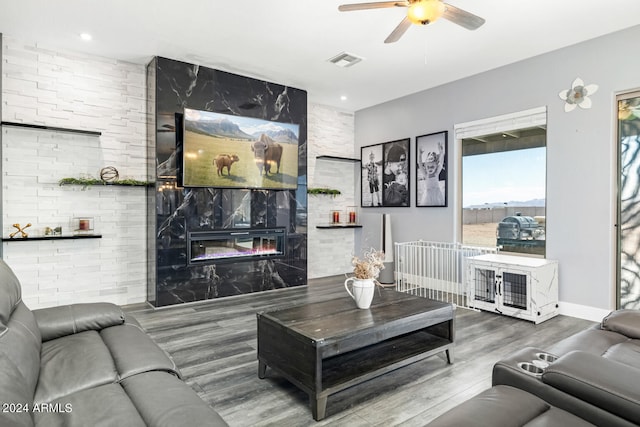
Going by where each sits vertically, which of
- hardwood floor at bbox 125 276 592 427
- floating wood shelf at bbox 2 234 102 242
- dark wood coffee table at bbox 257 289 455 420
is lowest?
hardwood floor at bbox 125 276 592 427

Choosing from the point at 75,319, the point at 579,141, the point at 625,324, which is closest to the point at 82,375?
the point at 75,319

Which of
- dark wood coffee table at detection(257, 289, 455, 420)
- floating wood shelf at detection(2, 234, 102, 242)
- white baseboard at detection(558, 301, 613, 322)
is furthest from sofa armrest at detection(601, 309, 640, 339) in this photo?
floating wood shelf at detection(2, 234, 102, 242)

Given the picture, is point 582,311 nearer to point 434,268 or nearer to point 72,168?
point 434,268

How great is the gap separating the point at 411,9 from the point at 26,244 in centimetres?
451

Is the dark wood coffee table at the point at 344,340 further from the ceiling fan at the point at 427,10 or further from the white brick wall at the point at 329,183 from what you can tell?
the white brick wall at the point at 329,183

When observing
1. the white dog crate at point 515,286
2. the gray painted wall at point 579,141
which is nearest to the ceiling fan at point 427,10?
the gray painted wall at point 579,141

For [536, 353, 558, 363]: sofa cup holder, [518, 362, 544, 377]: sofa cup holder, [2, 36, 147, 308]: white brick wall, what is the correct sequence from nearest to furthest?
[518, 362, 544, 377]: sofa cup holder < [536, 353, 558, 363]: sofa cup holder < [2, 36, 147, 308]: white brick wall

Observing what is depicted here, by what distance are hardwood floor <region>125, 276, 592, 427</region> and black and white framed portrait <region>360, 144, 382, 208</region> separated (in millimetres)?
2723

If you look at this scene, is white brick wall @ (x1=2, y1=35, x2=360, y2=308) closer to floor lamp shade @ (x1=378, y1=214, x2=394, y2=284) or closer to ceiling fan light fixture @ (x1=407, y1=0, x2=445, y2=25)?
floor lamp shade @ (x1=378, y1=214, x2=394, y2=284)

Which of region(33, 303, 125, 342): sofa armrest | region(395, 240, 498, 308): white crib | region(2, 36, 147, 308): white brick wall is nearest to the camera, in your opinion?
region(33, 303, 125, 342): sofa armrest

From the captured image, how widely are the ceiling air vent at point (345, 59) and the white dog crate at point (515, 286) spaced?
2.84m

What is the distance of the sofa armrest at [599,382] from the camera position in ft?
3.86

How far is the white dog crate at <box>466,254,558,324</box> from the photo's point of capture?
12.4 feet

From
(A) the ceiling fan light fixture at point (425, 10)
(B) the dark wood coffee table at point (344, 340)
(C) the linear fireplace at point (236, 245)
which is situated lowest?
(B) the dark wood coffee table at point (344, 340)
